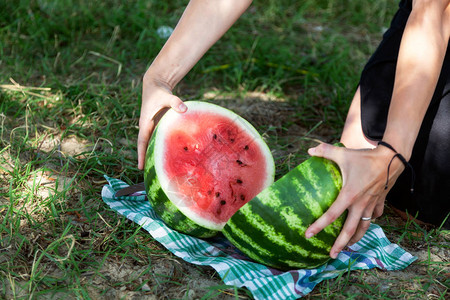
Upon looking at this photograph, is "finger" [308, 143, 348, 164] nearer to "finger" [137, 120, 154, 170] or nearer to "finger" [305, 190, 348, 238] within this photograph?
"finger" [305, 190, 348, 238]

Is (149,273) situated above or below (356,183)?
below

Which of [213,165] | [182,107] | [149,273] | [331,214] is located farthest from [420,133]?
[149,273]

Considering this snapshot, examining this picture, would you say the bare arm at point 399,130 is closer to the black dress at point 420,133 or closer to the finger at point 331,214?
the finger at point 331,214

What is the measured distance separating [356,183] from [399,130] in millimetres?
324

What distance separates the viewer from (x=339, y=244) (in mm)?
2047

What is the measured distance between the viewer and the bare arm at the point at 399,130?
6.44 ft

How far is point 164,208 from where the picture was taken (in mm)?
2273

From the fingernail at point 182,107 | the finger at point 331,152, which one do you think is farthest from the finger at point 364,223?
the fingernail at point 182,107

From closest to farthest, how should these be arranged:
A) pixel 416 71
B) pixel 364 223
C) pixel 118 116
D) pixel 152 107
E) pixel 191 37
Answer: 1. pixel 364 223
2. pixel 416 71
3. pixel 152 107
4. pixel 191 37
5. pixel 118 116

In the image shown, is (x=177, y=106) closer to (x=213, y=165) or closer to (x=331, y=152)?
(x=213, y=165)

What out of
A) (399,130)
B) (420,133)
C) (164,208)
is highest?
(399,130)

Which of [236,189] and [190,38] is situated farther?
[190,38]

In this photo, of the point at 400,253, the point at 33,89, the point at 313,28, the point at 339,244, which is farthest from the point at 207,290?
the point at 313,28

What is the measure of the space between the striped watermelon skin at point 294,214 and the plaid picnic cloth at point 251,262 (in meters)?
0.12
